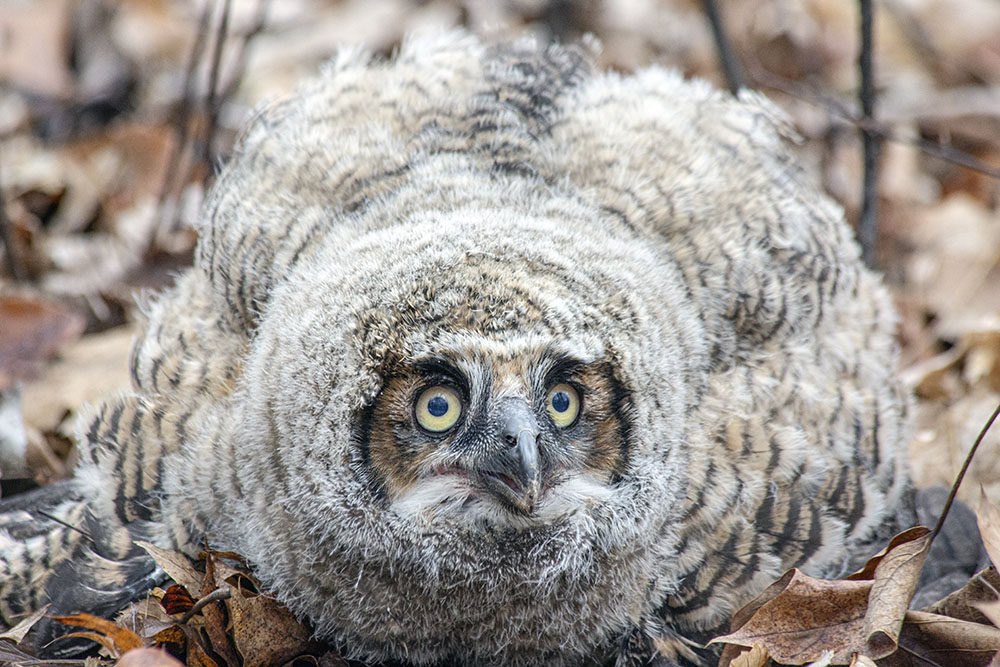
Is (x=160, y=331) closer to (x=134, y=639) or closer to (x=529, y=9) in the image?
(x=134, y=639)

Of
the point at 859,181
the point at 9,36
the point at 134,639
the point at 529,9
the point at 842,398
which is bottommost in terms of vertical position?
the point at 134,639

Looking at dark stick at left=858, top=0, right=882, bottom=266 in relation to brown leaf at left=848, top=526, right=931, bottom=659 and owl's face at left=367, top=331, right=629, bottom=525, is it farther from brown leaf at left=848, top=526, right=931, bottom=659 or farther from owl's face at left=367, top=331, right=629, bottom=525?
owl's face at left=367, top=331, right=629, bottom=525

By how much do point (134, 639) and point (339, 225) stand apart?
4.54 ft

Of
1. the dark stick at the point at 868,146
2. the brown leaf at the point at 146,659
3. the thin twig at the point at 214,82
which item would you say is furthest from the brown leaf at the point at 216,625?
the dark stick at the point at 868,146

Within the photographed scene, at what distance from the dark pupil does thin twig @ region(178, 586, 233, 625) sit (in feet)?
2.89

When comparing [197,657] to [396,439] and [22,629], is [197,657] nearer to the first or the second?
[22,629]

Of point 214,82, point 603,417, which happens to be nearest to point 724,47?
point 214,82

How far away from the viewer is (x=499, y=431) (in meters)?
2.72

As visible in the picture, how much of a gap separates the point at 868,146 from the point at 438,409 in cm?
315

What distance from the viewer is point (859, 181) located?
6.70 m

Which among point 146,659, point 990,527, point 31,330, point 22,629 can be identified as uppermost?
point 31,330

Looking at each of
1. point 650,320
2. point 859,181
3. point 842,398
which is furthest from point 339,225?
point 859,181

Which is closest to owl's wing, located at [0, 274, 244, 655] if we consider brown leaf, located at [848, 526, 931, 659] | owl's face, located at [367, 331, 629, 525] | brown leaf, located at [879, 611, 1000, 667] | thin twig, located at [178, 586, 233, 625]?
thin twig, located at [178, 586, 233, 625]

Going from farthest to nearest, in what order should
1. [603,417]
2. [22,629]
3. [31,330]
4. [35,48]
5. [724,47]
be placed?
[35,48] → [724,47] → [31,330] → [22,629] → [603,417]
